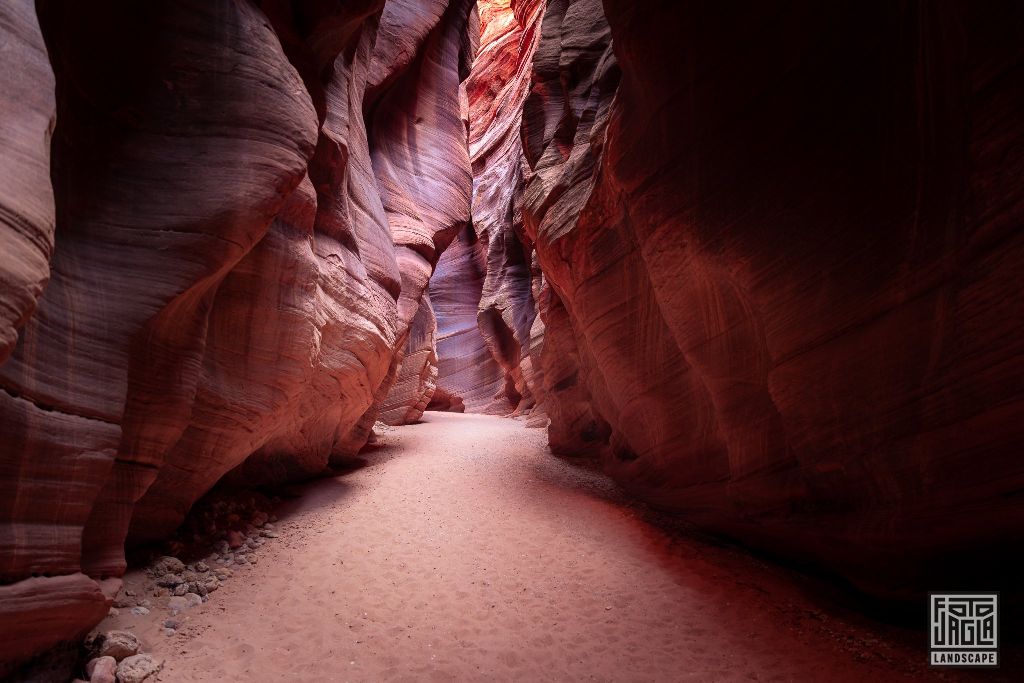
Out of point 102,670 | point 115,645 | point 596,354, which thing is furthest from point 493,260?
point 102,670

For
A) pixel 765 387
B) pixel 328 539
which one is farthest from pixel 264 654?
pixel 765 387

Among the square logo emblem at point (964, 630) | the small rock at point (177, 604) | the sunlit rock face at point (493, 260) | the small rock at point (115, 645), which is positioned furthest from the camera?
the sunlit rock face at point (493, 260)

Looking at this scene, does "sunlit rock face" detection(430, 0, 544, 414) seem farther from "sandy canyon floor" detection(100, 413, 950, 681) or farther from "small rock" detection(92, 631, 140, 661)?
"small rock" detection(92, 631, 140, 661)

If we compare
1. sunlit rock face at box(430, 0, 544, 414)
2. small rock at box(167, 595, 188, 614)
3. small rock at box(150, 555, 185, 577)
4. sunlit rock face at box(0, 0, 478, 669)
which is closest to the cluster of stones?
sunlit rock face at box(0, 0, 478, 669)

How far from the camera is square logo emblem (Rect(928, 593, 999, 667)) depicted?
474 cm

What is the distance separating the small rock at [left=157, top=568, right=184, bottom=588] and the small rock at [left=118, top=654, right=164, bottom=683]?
1320 mm

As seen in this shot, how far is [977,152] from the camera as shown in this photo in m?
4.27

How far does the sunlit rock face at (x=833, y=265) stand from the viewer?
14.3 feet

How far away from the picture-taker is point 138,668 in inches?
175

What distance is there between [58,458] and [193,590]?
105 inches

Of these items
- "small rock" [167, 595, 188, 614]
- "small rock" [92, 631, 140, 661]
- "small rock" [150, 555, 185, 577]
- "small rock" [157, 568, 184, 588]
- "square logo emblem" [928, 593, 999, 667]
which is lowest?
"small rock" [92, 631, 140, 661]

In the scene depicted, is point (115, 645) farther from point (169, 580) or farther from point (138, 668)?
point (169, 580)

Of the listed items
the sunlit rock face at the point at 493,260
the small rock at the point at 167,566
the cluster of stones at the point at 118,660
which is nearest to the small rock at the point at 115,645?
the cluster of stones at the point at 118,660

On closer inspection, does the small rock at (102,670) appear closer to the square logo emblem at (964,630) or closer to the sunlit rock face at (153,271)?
the sunlit rock face at (153,271)
